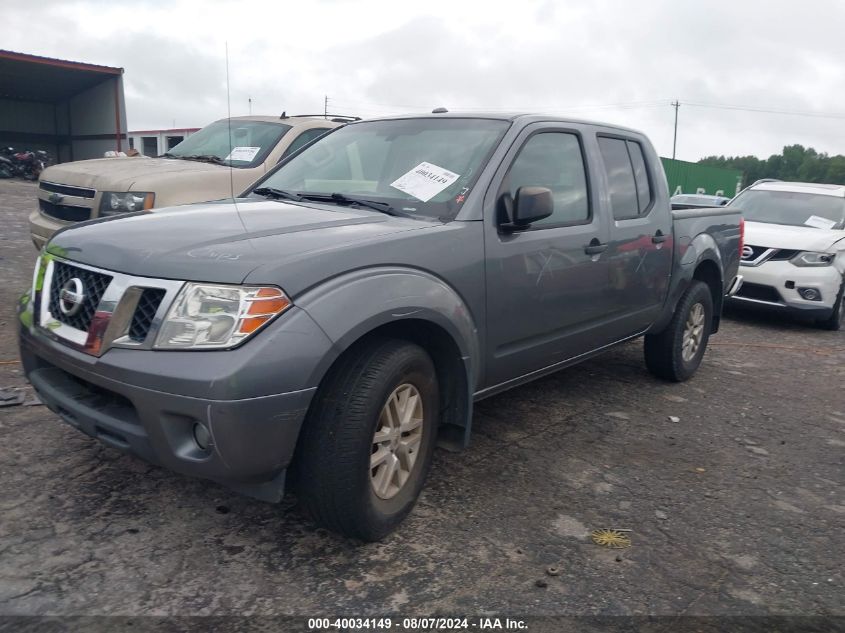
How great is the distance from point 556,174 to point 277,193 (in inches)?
58.3

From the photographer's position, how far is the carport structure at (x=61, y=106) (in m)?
20.3

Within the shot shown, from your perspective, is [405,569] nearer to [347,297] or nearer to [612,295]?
[347,297]

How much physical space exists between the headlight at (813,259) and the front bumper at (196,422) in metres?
7.02

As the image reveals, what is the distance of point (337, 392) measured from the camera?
2627mm

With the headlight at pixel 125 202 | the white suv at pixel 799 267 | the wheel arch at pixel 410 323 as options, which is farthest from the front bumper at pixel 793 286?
the headlight at pixel 125 202

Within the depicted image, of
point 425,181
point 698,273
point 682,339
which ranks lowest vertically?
point 682,339

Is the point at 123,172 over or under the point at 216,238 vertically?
over

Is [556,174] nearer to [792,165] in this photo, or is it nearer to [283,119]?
[283,119]

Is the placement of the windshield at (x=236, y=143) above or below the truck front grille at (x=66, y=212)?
above

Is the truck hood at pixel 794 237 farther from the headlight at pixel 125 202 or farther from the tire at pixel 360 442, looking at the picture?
the tire at pixel 360 442

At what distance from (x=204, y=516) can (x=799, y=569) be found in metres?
2.41

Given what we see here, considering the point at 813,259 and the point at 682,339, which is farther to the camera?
the point at 813,259

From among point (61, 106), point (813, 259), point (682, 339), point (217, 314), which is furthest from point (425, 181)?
point (61, 106)

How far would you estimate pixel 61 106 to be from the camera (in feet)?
86.5
